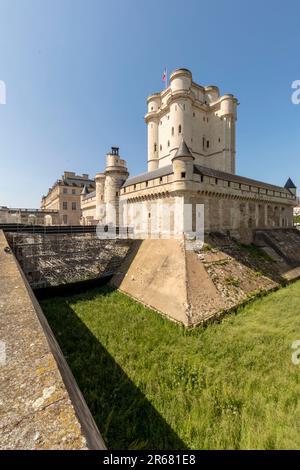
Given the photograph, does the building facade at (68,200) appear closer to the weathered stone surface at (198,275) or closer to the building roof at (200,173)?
the building roof at (200,173)

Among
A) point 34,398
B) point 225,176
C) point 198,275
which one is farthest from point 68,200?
point 34,398

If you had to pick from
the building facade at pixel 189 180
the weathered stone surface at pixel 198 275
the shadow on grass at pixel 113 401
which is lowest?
the shadow on grass at pixel 113 401

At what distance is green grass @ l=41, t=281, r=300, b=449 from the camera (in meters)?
5.00

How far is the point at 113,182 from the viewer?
23828 millimetres

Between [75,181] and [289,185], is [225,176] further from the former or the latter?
[75,181]

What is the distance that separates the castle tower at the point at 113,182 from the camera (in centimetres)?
2377

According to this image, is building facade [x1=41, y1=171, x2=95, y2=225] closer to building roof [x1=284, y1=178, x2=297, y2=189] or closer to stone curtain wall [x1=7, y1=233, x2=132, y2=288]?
stone curtain wall [x1=7, y1=233, x2=132, y2=288]

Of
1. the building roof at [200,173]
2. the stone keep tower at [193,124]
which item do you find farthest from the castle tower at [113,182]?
the stone keep tower at [193,124]

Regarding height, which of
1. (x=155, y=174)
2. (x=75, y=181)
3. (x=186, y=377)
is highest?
(x=75, y=181)

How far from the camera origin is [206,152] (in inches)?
1225

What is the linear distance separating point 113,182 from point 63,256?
11926 mm

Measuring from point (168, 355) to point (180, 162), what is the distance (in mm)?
13550

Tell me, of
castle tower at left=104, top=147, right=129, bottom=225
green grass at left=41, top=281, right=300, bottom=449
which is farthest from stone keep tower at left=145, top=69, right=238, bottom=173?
green grass at left=41, top=281, right=300, bottom=449

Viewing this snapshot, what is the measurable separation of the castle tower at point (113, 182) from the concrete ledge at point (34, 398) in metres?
19.9
